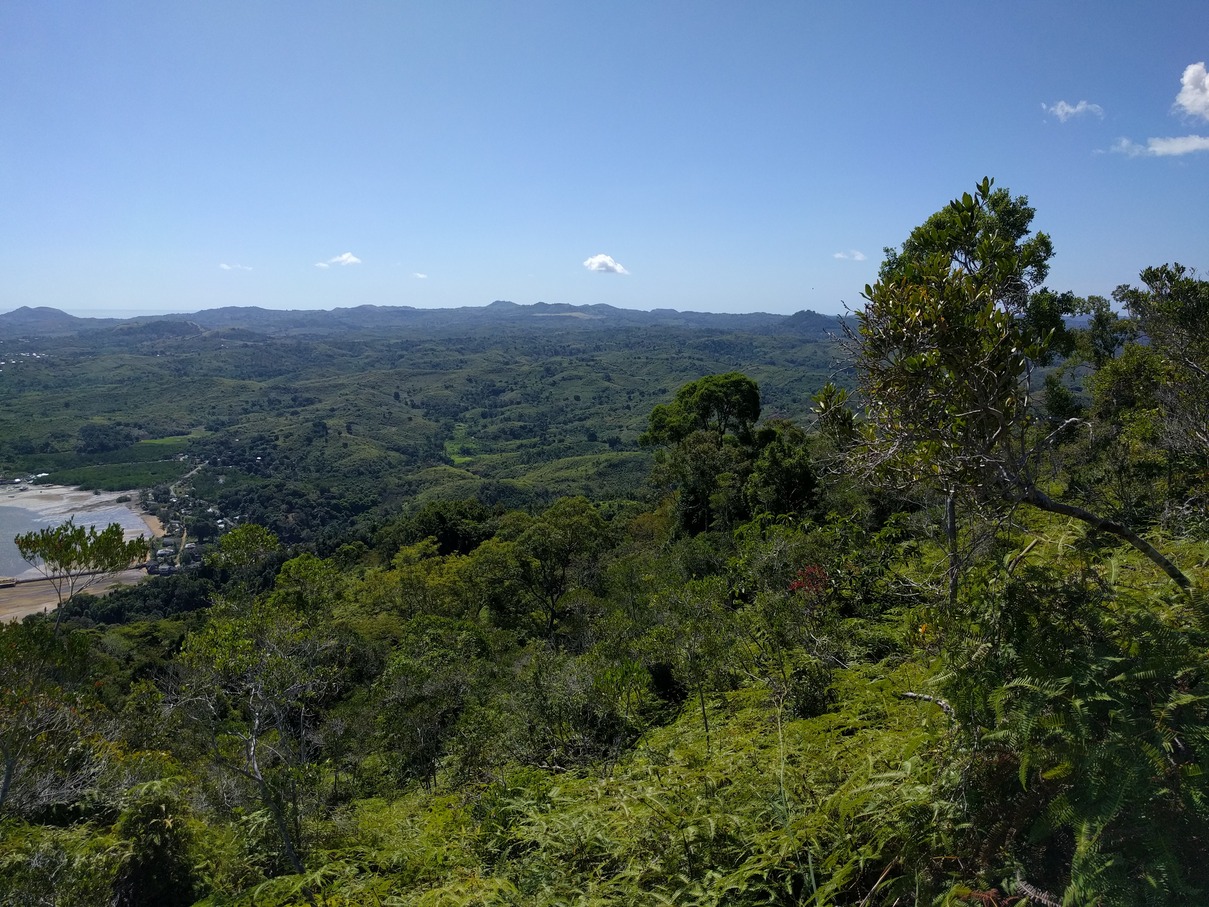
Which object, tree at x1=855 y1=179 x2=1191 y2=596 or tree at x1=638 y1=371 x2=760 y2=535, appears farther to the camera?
tree at x1=638 y1=371 x2=760 y2=535

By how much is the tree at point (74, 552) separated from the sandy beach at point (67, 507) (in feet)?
228

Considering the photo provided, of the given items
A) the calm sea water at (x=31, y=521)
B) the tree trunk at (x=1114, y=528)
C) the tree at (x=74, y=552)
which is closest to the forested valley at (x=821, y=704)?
the tree trunk at (x=1114, y=528)

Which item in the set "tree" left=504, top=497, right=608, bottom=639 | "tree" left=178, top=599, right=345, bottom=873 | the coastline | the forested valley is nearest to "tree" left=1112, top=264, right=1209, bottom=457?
the forested valley

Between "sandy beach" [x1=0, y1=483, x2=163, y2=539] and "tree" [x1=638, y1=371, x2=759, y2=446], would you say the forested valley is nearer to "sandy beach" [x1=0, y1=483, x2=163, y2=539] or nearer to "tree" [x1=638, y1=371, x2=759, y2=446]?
"tree" [x1=638, y1=371, x2=759, y2=446]

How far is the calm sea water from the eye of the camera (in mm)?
69438

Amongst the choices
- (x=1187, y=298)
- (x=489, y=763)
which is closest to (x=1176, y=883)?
(x=489, y=763)

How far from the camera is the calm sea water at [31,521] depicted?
69.4m

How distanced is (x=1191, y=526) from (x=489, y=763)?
340 inches

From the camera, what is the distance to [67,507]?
86438mm

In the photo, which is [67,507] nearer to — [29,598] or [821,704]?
[29,598]

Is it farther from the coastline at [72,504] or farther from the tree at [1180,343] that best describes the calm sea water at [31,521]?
the tree at [1180,343]

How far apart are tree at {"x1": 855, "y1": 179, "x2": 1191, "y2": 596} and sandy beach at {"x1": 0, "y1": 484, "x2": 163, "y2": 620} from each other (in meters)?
76.6

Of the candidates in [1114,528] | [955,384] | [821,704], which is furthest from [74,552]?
[1114,528]

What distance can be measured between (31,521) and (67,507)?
8183 mm
